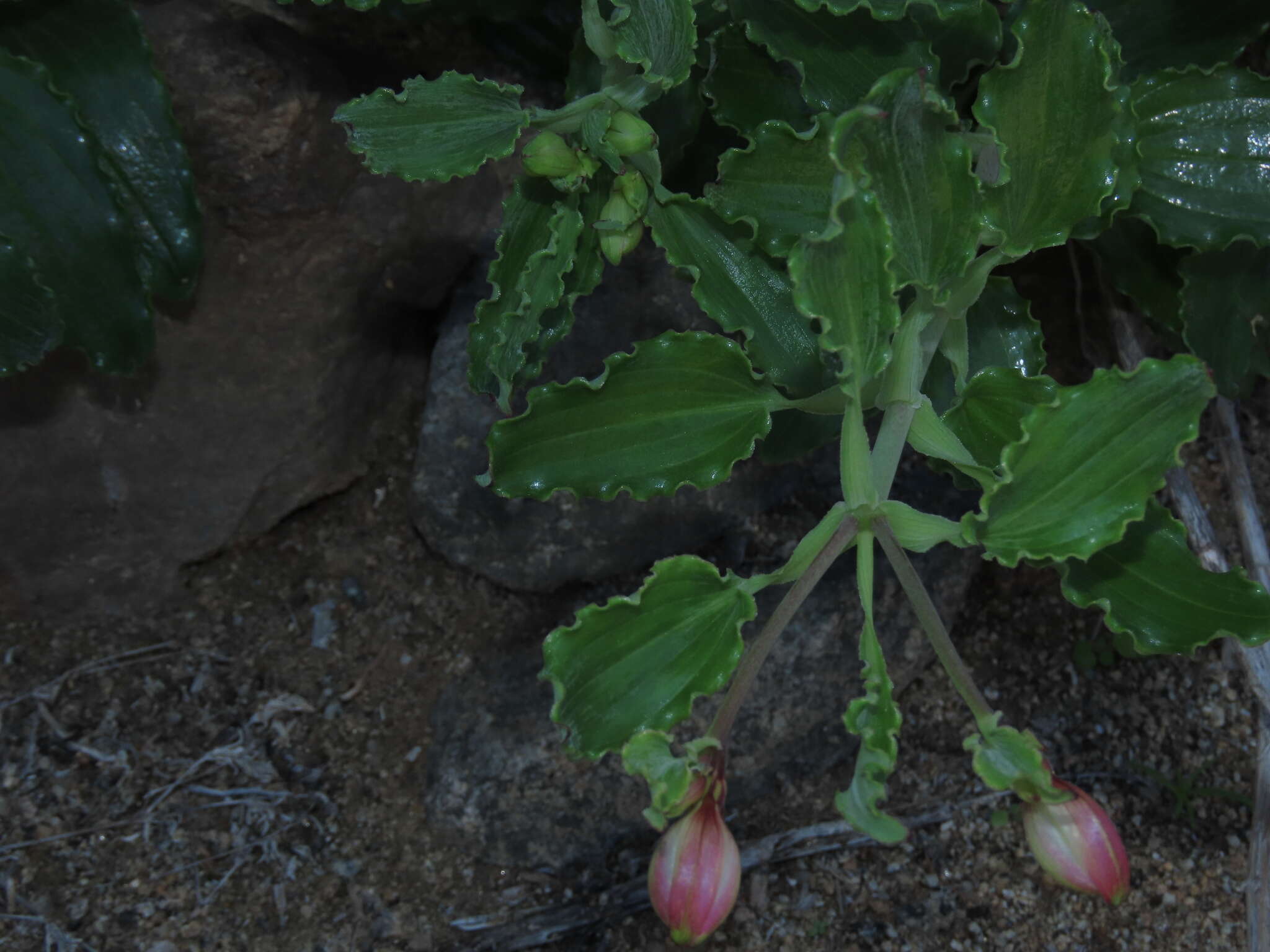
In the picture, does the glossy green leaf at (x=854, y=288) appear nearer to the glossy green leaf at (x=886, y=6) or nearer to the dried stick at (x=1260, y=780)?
the glossy green leaf at (x=886, y=6)

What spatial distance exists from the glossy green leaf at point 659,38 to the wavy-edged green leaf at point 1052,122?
1.01ft

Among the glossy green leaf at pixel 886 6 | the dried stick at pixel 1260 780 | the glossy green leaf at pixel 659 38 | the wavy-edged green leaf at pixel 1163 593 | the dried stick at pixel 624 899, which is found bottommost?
the dried stick at pixel 624 899

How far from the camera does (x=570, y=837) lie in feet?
5.61

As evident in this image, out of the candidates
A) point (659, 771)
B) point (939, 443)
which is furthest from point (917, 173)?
point (659, 771)

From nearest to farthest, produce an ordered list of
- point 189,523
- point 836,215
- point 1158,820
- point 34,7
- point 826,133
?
point 836,215
point 826,133
point 34,7
point 1158,820
point 189,523

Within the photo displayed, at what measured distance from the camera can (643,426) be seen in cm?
123

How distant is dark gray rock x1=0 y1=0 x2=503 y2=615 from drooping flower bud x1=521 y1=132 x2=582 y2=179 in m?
0.64

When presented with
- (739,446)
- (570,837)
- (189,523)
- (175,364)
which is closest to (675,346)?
(739,446)

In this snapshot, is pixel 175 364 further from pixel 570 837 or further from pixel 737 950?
pixel 737 950

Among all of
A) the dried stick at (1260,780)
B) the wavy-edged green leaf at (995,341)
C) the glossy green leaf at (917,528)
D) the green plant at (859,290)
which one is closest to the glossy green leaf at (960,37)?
the green plant at (859,290)

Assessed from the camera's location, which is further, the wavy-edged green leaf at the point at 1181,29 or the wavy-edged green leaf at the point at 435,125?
the wavy-edged green leaf at the point at 1181,29

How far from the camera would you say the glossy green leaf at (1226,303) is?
5.11 ft

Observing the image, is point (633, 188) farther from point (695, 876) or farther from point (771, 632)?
point (695, 876)

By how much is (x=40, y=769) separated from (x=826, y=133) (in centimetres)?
155
